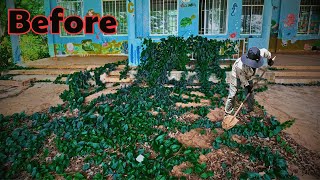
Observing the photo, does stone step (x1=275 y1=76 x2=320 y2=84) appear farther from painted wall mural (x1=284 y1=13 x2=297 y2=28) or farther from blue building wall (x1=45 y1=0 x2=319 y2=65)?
painted wall mural (x1=284 y1=13 x2=297 y2=28)

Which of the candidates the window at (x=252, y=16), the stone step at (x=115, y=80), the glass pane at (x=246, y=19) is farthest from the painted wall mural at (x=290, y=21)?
the stone step at (x=115, y=80)

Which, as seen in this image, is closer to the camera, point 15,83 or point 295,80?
point 295,80

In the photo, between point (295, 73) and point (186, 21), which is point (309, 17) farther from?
point (186, 21)

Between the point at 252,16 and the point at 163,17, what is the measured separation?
4.57 metres

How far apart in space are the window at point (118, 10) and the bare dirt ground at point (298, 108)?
7135 mm

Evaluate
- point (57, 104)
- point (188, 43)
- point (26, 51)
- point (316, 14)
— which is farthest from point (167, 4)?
point (26, 51)

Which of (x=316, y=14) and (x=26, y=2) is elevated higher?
(x=26, y=2)

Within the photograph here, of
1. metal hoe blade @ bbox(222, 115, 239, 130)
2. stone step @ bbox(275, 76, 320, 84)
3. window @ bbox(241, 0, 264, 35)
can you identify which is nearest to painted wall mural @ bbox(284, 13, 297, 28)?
window @ bbox(241, 0, 264, 35)

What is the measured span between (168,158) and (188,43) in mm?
4316

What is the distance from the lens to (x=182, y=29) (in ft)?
34.4

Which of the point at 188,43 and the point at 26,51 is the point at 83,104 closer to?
the point at 188,43

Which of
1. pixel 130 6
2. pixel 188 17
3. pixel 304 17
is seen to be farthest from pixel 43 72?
pixel 304 17

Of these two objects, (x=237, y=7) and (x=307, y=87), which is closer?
(x=307, y=87)

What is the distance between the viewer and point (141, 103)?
225 inches
